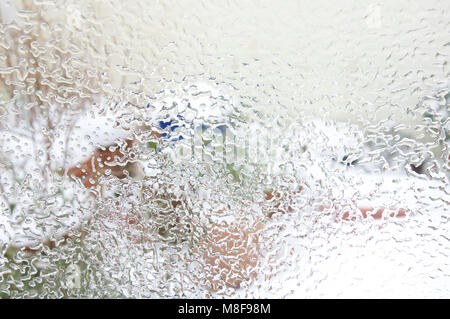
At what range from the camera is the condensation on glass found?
0.56m

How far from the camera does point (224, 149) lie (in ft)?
1.91

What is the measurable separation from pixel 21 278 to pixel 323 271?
58cm

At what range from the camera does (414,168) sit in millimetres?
577

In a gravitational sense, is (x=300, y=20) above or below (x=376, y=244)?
above

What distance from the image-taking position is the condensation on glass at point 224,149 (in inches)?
21.9

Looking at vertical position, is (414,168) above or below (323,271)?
above

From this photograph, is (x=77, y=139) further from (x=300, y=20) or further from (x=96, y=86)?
(x=300, y=20)

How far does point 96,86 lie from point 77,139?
0.10m

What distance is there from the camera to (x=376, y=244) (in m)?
0.60
